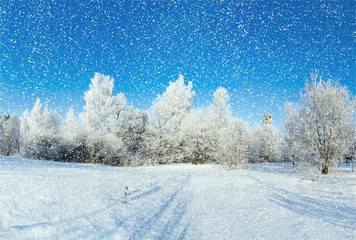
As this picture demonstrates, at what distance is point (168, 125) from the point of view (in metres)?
25.8

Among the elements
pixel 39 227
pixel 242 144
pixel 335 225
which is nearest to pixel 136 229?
pixel 39 227

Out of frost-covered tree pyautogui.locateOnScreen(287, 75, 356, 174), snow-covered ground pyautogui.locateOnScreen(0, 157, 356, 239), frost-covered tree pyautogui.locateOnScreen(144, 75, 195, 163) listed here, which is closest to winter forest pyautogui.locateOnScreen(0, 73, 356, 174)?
frost-covered tree pyautogui.locateOnScreen(144, 75, 195, 163)

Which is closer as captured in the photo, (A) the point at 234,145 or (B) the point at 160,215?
(B) the point at 160,215

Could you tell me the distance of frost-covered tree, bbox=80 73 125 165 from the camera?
21.1 meters

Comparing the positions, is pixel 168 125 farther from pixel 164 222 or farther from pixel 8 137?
pixel 8 137

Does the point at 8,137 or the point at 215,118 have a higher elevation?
the point at 215,118

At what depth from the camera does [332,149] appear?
9969mm

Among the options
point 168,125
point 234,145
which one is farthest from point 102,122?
point 234,145

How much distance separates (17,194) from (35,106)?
137 feet

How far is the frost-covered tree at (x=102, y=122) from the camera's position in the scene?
21.1 meters

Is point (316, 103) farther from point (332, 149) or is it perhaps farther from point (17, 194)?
point (17, 194)

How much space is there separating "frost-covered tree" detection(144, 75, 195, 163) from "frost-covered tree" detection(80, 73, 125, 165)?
4.51m

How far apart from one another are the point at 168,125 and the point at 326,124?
18018 mm

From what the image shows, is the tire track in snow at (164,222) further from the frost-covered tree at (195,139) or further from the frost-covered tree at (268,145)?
the frost-covered tree at (268,145)
